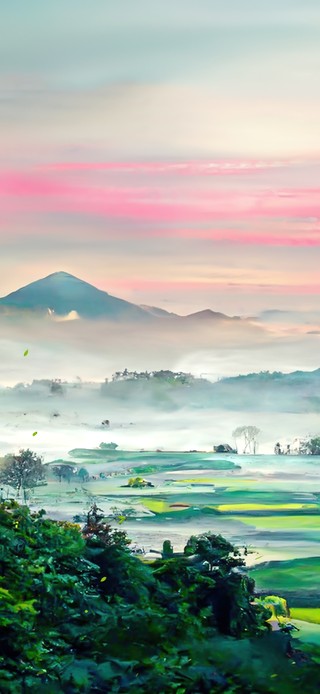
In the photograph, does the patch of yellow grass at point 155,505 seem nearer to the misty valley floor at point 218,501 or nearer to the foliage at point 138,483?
the misty valley floor at point 218,501

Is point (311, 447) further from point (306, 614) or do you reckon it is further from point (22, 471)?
point (22, 471)

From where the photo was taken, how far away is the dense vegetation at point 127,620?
15.7ft

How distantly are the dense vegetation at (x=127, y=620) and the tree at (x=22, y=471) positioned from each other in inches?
126

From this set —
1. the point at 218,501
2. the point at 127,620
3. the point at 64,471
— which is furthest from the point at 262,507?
the point at 127,620

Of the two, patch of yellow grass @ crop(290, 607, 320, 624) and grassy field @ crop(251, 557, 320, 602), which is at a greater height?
grassy field @ crop(251, 557, 320, 602)

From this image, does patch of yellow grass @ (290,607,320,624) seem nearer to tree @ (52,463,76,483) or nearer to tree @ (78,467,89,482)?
tree @ (78,467,89,482)

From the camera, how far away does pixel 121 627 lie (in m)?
5.27

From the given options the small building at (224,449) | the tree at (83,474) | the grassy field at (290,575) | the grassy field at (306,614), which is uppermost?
the small building at (224,449)

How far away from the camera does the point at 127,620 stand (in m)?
5.46

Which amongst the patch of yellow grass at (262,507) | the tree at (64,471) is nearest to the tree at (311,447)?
the patch of yellow grass at (262,507)

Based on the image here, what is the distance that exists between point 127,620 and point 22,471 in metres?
4.53

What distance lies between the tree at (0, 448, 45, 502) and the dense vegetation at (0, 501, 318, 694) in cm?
321

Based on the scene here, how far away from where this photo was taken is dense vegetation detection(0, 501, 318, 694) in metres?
4.78

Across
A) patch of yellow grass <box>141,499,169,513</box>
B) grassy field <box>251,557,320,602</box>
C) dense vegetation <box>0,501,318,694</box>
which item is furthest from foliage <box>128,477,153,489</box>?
dense vegetation <box>0,501,318,694</box>
